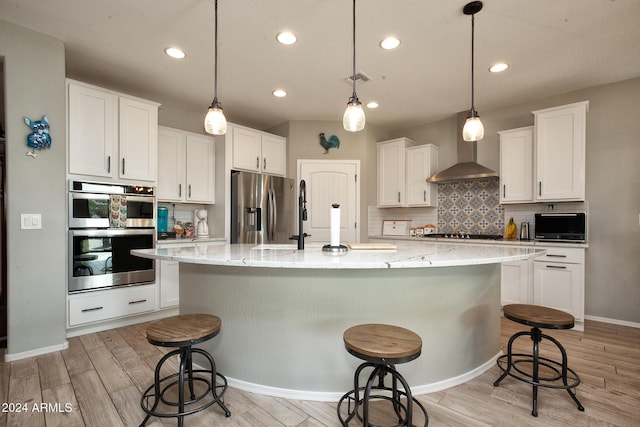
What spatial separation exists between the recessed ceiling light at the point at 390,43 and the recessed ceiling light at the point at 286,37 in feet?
2.45

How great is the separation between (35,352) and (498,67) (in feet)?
15.7

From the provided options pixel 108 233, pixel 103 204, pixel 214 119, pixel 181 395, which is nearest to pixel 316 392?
pixel 181 395

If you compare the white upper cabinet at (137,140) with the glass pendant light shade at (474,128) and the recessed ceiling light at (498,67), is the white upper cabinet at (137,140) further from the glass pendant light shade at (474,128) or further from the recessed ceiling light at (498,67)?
the recessed ceiling light at (498,67)

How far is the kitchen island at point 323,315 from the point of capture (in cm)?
185

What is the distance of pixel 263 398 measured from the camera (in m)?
1.87

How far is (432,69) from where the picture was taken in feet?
10.3

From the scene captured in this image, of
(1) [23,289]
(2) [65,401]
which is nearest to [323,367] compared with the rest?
(2) [65,401]

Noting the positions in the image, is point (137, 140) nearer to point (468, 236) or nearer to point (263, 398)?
point (263, 398)

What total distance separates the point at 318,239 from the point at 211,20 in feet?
10.1

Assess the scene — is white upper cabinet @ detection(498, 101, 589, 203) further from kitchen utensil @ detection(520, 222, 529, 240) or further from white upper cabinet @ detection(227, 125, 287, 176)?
white upper cabinet @ detection(227, 125, 287, 176)

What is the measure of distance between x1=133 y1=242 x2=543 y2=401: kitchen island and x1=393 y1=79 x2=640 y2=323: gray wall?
230 centimetres

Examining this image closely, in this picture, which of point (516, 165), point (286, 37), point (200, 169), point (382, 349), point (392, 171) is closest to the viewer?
point (382, 349)

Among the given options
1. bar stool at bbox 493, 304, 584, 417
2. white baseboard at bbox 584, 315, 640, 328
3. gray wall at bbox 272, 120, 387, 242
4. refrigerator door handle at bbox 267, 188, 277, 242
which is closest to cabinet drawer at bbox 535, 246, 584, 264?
white baseboard at bbox 584, 315, 640, 328

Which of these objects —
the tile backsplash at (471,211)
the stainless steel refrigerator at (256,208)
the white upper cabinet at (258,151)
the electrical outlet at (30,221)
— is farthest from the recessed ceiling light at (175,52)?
the tile backsplash at (471,211)
